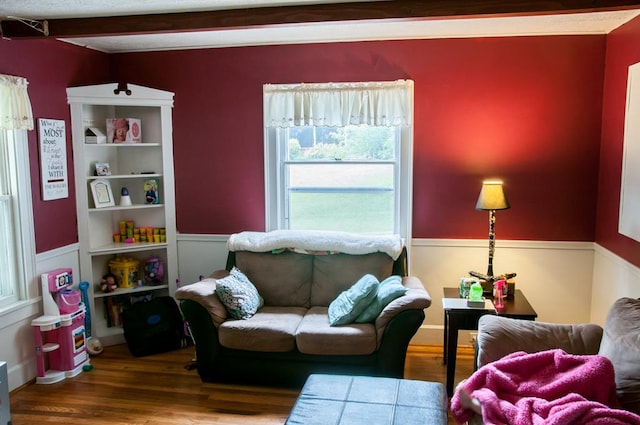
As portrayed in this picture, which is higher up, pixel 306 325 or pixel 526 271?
pixel 526 271

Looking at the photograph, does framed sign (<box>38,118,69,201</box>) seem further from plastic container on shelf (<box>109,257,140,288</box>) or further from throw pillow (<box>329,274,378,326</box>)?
throw pillow (<box>329,274,378,326</box>)

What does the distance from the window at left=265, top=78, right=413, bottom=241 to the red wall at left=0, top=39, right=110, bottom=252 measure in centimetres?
150

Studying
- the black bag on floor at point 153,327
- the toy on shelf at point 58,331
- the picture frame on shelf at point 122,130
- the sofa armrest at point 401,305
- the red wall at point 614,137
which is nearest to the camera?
the sofa armrest at point 401,305

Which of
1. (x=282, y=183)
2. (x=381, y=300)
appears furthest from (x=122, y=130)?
(x=381, y=300)

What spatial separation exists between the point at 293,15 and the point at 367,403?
2.16m

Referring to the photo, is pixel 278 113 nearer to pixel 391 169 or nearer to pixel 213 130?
pixel 213 130

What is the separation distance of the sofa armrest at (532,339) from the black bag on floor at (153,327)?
242cm

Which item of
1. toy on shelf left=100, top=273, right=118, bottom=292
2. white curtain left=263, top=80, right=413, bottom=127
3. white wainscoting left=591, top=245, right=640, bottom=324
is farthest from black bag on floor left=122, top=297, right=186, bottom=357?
white wainscoting left=591, top=245, right=640, bottom=324

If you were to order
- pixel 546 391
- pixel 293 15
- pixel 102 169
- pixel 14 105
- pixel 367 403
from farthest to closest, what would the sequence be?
pixel 102 169
pixel 14 105
pixel 293 15
pixel 367 403
pixel 546 391

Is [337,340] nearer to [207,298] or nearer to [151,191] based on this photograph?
[207,298]

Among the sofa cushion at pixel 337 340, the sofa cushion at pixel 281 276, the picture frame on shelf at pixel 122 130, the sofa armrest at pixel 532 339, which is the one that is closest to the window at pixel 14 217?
the picture frame on shelf at pixel 122 130

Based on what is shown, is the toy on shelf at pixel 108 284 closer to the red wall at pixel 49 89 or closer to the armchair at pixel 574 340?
the red wall at pixel 49 89

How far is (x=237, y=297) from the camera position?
135 inches

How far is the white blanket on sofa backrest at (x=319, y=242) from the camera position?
3.73 meters
